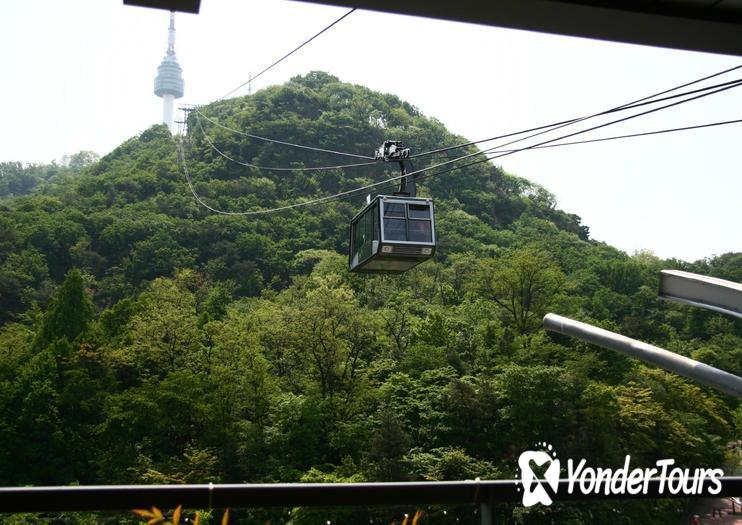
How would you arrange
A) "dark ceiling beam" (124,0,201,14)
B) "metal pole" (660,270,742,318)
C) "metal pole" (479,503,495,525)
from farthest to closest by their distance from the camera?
"metal pole" (660,270,742,318)
"dark ceiling beam" (124,0,201,14)
"metal pole" (479,503,495,525)

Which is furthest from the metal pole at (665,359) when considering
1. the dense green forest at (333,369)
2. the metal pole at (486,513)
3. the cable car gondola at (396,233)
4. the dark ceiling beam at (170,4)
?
the dense green forest at (333,369)

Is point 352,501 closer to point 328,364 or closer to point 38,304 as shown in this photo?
point 328,364

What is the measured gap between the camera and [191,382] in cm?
3669

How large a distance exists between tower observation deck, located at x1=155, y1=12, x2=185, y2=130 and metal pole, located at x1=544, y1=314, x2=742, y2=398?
570 feet

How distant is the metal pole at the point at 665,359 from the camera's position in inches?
167

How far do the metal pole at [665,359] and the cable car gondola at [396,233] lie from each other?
733 centimetres

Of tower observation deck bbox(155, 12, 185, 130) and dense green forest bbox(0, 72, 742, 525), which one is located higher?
tower observation deck bbox(155, 12, 185, 130)

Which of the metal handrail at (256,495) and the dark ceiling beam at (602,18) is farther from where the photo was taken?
the dark ceiling beam at (602,18)

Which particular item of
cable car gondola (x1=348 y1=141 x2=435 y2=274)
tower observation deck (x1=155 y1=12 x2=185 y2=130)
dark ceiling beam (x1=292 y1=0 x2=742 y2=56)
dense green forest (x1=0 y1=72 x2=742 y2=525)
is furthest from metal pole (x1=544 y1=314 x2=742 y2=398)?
tower observation deck (x1=155 y1=12 x2=185 y2=130)

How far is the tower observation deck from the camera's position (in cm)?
17100

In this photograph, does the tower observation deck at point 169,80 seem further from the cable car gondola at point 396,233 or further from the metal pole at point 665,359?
the metal pole at point 665,359

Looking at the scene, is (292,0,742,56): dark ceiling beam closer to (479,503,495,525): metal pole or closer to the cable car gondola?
(479,503,495,525): metal pole

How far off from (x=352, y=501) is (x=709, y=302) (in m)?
2.43

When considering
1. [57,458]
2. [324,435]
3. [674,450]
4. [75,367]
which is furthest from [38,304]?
[674,450]
